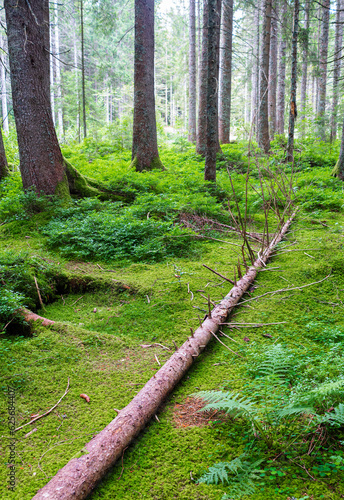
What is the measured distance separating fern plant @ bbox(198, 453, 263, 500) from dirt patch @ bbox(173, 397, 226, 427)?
0.44 meters

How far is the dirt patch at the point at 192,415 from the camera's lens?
2.32 metres

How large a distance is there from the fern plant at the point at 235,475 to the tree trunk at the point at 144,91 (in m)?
8.70

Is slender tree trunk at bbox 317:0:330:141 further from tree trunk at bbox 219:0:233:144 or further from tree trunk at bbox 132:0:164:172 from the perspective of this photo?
tree trunk at bbox 132:0:164:172

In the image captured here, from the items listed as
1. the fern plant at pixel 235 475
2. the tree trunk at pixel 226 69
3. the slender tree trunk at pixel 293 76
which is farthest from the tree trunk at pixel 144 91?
the fern plant at pixel 235 475

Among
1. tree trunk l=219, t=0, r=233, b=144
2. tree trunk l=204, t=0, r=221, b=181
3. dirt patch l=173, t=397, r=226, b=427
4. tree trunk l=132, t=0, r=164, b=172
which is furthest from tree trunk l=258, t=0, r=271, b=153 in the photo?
dirt patch l=173, t=397, r=226, b=427

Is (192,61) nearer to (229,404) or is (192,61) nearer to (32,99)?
(32,99)

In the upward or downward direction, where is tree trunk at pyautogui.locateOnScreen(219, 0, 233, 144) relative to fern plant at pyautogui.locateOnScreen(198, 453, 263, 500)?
upward

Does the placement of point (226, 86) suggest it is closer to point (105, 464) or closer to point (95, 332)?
point (95, 332)

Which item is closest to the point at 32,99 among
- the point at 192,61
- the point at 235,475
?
the point at 235,475

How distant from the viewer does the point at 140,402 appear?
2.35m

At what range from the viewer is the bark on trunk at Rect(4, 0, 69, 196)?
6.48 meters

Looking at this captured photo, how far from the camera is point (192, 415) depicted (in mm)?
2393

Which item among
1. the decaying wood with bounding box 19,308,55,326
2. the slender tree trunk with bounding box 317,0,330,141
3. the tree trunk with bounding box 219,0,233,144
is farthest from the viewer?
the slender tree trunk with bounding box 317,0,330,141

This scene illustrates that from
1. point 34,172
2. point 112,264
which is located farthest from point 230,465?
point 34,172
